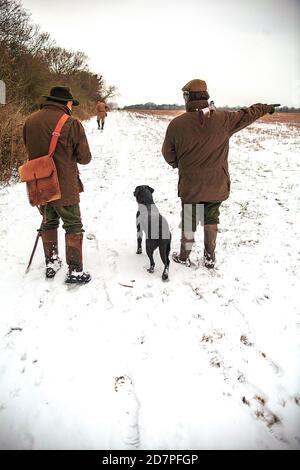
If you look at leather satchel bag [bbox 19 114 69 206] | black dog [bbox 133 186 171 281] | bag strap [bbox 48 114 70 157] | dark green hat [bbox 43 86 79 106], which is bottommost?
black dog [bbox 133 186 171 281]

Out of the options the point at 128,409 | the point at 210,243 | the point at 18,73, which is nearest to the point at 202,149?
the point at 210,243

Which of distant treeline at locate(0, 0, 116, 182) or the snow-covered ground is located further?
distant treeline at locate(0, 0, 116, 182)

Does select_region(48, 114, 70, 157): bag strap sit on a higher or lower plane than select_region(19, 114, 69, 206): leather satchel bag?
higher

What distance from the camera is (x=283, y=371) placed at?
8.14 feet

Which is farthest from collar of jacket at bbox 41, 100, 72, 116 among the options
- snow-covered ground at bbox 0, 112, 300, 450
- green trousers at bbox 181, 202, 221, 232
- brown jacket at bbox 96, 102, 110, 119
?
brown jacket at bbox 96, 102, 110, 119

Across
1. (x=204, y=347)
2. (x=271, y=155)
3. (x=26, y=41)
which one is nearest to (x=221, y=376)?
(x=204, y=347)

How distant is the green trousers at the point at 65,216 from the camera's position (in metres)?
3.40

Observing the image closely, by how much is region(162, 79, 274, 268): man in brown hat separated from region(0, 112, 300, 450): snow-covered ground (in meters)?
0.85

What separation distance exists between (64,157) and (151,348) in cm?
216

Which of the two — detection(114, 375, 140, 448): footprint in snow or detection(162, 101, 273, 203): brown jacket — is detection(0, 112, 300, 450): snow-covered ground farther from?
detection(162, 101, 273, 203): brown jacket

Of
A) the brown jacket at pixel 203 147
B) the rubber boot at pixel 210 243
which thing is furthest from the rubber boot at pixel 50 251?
the rubber boot at pixel 210 243

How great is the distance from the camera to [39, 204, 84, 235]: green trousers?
340cm
